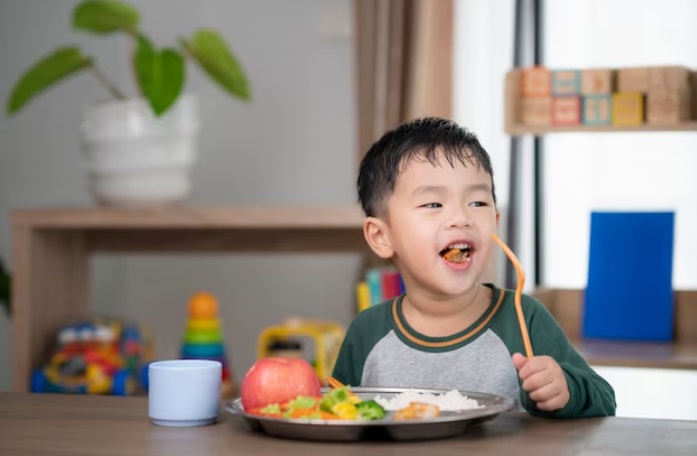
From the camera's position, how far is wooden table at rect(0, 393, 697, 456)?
875 millimetres

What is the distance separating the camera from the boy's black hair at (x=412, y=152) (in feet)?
4.00

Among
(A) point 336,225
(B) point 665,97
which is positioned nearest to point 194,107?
(A) point 336,225

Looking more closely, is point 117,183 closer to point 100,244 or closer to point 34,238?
point 34,238

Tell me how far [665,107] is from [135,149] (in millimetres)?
1365

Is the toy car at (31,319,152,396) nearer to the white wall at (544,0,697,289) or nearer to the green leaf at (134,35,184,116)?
the green leaf at (134,35,184,116)

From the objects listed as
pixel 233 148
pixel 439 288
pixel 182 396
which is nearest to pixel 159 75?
pixel 233 148

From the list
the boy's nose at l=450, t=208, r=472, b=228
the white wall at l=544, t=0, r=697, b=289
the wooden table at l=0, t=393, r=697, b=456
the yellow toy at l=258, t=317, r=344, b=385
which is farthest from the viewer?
the white wall at l=544, t=0, r=697, b=289

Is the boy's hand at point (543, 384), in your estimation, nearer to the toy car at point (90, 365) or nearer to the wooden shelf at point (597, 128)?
the wooden shelf at point (597, 128)

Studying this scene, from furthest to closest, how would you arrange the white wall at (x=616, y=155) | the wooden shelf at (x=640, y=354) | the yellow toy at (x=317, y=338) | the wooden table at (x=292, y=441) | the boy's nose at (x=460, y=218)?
1. the white wall at (x=616, y=155)
2. the yellow toy at (x=317, y=338)
3. the wooden shelf at (x=640, y=354)
4. the boy's nose at (x=460, y=218)
5. the wooden table at (x=292, y=441)

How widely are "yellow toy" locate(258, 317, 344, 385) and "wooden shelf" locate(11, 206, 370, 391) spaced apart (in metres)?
0.28

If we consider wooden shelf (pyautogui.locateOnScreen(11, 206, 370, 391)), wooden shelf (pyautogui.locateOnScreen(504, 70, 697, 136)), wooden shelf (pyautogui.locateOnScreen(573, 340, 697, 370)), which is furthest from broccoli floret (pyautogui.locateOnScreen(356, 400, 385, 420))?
wooden shelf (pyautogui.locateOnScreen(11, 206, 370, 391))

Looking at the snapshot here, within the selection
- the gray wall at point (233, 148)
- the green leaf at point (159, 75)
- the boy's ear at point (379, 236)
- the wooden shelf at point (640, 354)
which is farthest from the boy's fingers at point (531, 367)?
the gray wall at point (233, 148)

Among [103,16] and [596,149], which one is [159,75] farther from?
[596,149]

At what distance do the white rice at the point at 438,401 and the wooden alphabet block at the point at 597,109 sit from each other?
1.48m
